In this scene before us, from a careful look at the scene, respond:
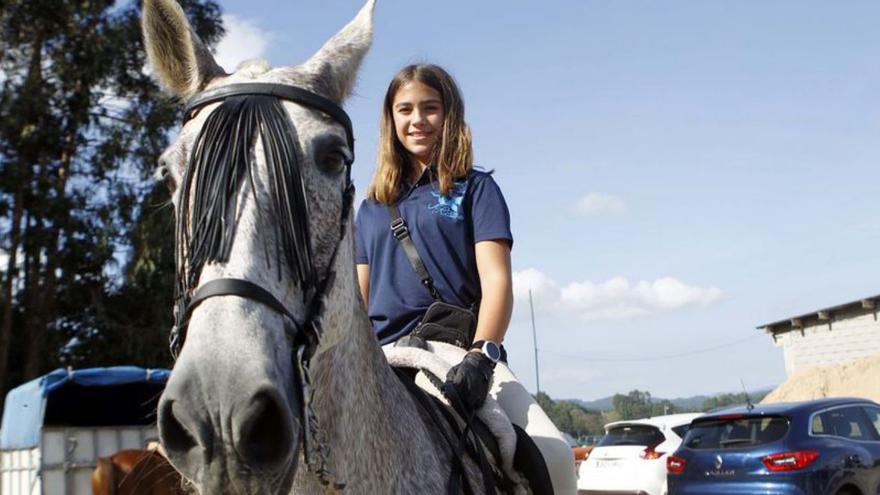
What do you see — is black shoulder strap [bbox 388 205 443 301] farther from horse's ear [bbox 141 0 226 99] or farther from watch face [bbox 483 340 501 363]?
horse's ear [bbox 141 0 226 99]

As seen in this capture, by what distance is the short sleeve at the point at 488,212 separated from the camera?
3.61 meters

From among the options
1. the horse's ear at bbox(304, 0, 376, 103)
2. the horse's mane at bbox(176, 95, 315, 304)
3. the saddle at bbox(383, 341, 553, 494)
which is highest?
the horse's ear at bbox(304, 0, 376, 103)

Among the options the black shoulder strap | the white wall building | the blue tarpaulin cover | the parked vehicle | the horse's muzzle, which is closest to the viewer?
the horse's muzzle

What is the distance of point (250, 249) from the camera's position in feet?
6.88

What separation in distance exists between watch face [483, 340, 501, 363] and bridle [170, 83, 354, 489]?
1011mm

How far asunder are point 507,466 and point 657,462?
13.2 m

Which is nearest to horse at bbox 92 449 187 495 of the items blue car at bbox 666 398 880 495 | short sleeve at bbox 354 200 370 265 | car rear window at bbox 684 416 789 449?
short sleeve at bbox 354 200 370 265

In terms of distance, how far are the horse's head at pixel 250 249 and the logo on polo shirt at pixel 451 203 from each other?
1.00 metres

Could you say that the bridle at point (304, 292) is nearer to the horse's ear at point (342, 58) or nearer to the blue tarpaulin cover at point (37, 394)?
the horse's ear at point (342, 58)

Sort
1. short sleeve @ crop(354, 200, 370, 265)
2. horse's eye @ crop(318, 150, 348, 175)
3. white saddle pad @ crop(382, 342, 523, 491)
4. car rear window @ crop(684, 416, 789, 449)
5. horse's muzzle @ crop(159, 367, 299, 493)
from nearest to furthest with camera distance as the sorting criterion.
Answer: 1. horse's muzzle @ crop(159, 367, 299, 493)
2. horse's eye @ crop(318, 150, 348, 175)
3. white saddle pad @ crop(382, 342, 523, 491)
4. short sleeve @ crop(354, 200, 370, 265)
5. car rear window @ crop(684, 416, 789, 449)

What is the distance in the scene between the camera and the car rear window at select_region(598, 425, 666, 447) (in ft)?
53.1

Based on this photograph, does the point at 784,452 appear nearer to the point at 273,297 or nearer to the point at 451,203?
the point at 451,203

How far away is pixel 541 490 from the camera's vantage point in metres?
3.28

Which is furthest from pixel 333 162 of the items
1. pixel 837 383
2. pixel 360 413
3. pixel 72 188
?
pixel 837 383
